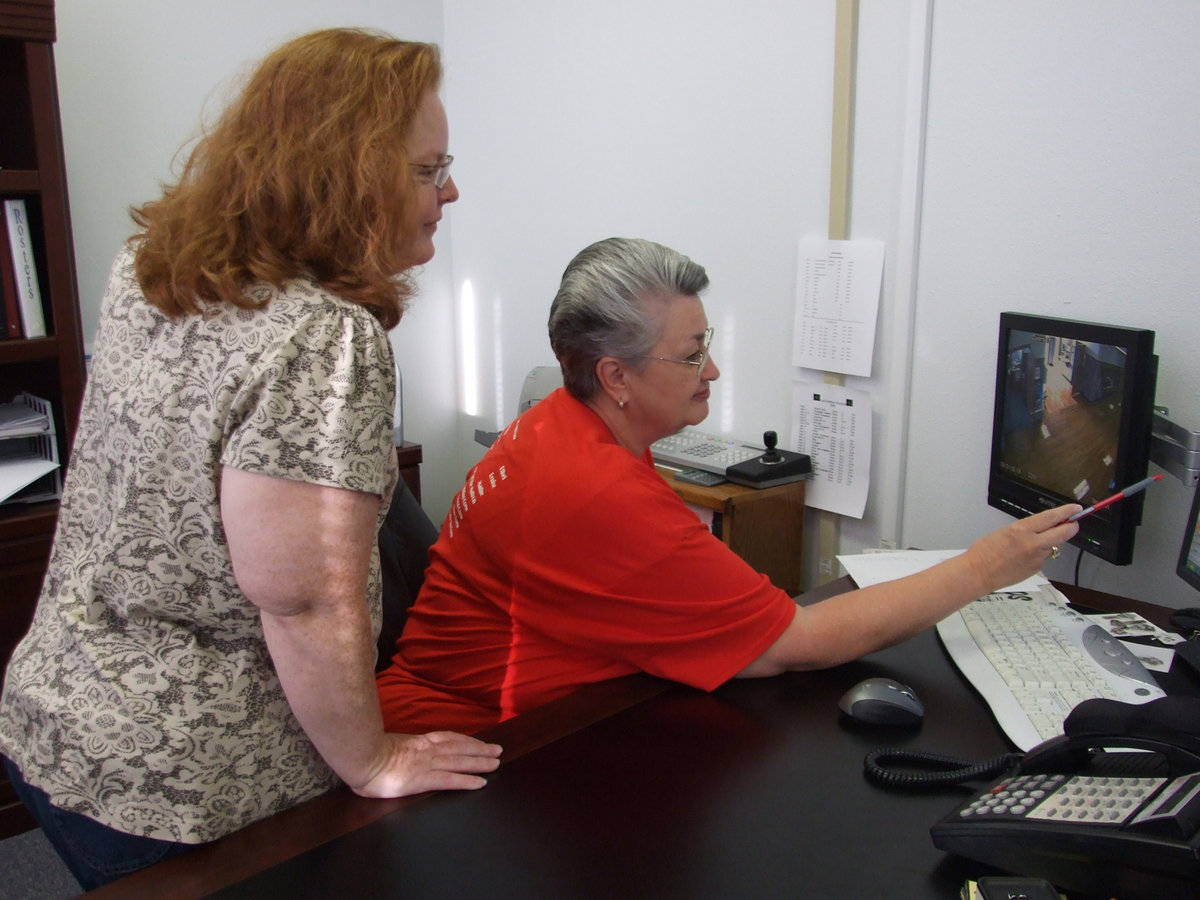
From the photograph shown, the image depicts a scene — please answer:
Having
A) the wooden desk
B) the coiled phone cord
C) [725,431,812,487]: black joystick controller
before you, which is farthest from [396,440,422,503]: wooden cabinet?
the coiled phone cord

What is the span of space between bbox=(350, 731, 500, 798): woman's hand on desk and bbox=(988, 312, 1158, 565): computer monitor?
101 cm

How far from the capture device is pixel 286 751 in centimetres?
103

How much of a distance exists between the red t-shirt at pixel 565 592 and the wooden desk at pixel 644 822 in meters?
0.09

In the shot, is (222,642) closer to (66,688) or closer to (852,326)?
(66,688)

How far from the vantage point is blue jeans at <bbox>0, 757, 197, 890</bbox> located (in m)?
0.98

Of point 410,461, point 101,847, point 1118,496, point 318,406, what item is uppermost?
point 318,406

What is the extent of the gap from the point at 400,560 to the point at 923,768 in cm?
92

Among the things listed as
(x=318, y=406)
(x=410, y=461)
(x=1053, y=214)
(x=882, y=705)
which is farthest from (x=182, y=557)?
(x=410, y=461)

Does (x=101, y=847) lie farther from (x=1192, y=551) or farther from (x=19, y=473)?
(x=19, y=473)

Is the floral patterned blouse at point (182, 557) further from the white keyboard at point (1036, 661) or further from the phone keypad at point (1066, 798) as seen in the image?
the white keyboard at point (1036, 661)

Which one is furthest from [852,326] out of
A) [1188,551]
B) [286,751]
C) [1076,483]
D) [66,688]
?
[66,688]

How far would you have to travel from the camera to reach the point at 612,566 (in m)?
1.23

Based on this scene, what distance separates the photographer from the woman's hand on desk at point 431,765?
3.28 ft

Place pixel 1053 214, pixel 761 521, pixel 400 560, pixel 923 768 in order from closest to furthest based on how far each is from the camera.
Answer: pixel 923 768
pixel 400 560
pixel 1053 214
pixel 761 521
